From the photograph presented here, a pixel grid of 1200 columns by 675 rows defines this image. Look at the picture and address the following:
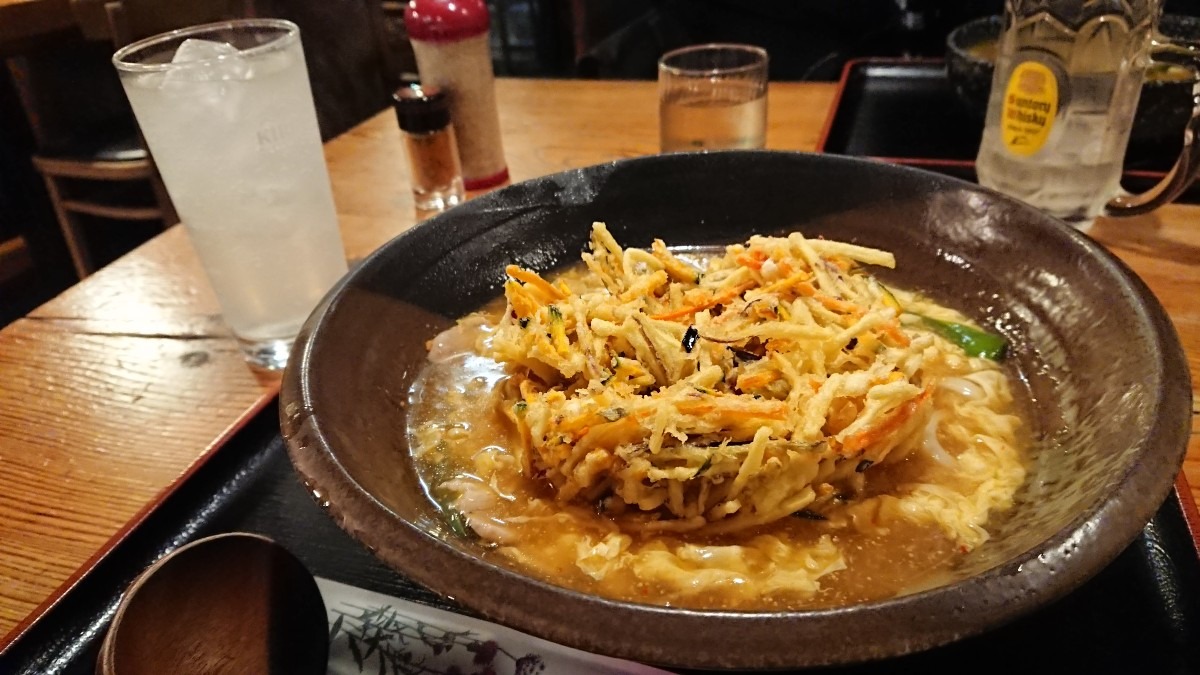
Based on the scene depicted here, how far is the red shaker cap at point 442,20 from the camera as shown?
6.82 ft

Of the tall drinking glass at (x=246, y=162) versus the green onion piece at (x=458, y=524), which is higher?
the tall drinking glass at (x=246, y=162)

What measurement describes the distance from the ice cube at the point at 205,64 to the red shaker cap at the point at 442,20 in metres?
0.71

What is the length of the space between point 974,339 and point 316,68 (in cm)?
319

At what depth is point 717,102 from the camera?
2039 mm

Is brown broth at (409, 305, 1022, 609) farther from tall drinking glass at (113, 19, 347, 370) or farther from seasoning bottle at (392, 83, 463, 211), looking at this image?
seasoning bottle at (392, 83, 463, 211)

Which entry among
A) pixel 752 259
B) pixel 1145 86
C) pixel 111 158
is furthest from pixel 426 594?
pixel 111 158

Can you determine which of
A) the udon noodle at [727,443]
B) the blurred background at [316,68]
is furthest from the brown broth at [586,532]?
the blurred background at [316,68]

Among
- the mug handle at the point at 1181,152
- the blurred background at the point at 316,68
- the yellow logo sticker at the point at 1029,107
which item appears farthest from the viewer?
the blurred background at the point at 316,68

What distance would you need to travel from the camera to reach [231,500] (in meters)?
1.23

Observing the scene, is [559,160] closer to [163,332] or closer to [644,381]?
[163,332]

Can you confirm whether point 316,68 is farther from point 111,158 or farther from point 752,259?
point 752,259

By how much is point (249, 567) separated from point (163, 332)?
0.92m

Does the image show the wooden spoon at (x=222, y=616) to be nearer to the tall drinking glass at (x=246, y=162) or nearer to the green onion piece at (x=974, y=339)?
the tall drinking glass at (x=246, y=162)

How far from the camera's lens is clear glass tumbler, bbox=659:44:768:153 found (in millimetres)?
2027
